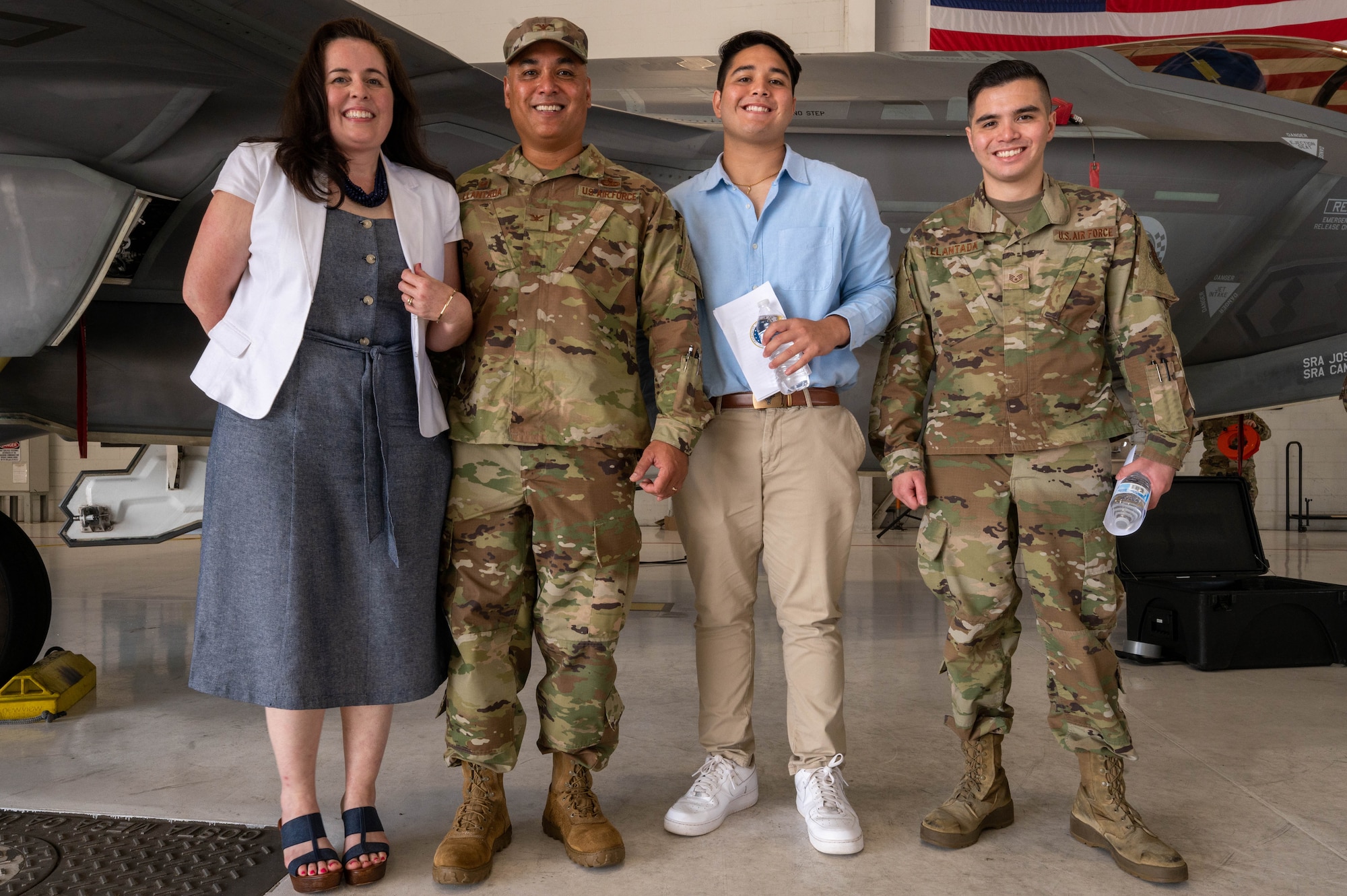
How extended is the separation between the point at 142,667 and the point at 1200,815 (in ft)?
13.2

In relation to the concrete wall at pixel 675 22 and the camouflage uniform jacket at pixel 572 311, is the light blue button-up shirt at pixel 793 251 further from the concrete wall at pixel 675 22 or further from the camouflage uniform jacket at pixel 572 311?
the concrete wall at pixel 675 22

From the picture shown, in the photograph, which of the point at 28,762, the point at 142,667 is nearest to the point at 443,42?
the point at 142,667

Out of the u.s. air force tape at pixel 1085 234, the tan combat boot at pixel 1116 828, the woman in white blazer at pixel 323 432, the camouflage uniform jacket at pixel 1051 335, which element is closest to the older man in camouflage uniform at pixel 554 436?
the woman in white blazer at pixel 323 432

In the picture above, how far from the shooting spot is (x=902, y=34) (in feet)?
32.6

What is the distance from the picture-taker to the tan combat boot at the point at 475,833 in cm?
184

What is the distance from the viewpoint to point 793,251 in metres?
2.21

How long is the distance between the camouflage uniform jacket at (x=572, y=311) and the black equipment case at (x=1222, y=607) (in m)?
2.78

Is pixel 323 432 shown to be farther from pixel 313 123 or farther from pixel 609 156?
pixel 609 156

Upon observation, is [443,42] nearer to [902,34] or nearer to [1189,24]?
[902,34]

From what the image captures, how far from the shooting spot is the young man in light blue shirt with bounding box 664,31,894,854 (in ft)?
7.02

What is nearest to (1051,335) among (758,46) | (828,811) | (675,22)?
(758,46)

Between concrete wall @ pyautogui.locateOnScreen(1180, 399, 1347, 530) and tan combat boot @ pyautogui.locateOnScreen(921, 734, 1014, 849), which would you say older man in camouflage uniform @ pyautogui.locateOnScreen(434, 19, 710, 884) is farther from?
concrete wall @ pyautogui.locateOnScreen(1180, 399, 1347, 530)

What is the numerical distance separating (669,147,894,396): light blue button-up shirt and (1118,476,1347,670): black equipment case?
2386 millimetres

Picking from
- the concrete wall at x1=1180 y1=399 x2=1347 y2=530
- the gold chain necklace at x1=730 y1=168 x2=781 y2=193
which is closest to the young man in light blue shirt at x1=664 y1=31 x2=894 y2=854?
the gold chain necklace at x1=730 y1=168 x2=781 y2=193
